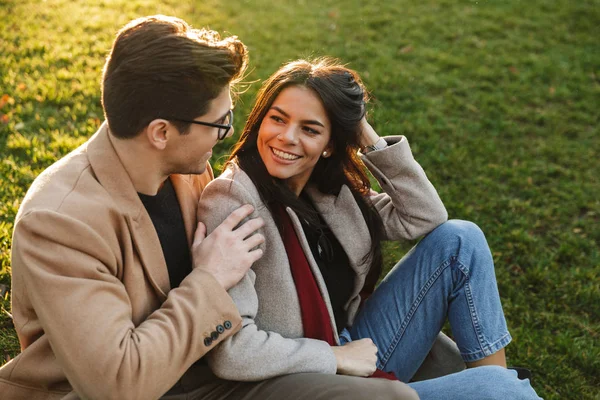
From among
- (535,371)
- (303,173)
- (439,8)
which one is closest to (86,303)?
(303,173)

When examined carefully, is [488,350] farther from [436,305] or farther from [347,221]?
[347,221]

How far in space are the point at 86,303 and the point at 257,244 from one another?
31.6 inches

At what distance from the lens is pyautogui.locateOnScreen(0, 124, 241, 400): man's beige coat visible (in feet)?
6.74

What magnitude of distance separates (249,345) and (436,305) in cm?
116

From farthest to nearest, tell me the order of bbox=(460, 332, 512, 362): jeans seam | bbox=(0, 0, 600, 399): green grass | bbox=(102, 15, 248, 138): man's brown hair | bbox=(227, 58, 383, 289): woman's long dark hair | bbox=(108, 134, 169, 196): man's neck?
bbox=(0, 0, 600, 399): green grass → bbox=(460, 332, 512, 362): jeans seam → bbox=(227, 58, 383, 289): woman's long dark hair → bbox=(108, 134, 169, 196): man's neck → bbox=(102, 15, 248, 138): man's brown hair

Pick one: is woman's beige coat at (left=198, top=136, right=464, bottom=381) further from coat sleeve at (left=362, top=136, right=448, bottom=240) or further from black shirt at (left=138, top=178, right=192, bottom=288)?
black shirt at (left=138, top=178, right=192, bottom=288)

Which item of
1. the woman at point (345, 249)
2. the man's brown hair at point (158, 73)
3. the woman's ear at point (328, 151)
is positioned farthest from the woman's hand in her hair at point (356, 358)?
the man's brown hair at point (158, 73)

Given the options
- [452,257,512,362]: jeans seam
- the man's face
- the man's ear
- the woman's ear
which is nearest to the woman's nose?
the woman's ear

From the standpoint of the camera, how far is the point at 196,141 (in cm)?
252

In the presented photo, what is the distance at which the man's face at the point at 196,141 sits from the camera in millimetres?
2486

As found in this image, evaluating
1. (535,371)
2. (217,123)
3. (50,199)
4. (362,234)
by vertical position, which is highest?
(217,123)

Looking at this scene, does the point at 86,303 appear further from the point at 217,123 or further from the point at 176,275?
the point at 217,123

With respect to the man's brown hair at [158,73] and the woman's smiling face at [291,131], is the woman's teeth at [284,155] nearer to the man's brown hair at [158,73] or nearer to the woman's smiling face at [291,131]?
the woman's smiling face at [291,131]

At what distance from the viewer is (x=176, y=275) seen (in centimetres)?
265
